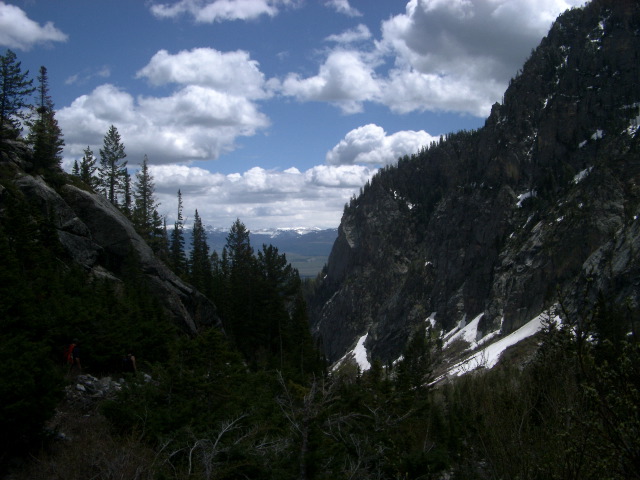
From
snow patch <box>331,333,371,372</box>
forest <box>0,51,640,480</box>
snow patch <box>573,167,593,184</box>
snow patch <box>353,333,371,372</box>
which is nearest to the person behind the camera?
forest <box>0,51,640,480</box>

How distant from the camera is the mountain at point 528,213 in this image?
94688 mm

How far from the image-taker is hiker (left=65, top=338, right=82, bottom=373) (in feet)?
49.5

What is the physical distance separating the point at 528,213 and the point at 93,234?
372 feet

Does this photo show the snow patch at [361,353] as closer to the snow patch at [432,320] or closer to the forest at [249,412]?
the snow patch at [432,320]

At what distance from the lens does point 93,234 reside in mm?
34438

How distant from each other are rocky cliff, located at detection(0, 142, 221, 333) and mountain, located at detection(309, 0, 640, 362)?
6311cm

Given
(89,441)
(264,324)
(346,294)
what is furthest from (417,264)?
(89,441)

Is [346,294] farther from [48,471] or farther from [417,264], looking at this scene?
[48,471]

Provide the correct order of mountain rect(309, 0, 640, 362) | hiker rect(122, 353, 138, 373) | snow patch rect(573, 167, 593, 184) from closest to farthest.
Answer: hiker rect(122, 353, 138, 373) → mountain rect(309, 0, 640, 362) → snow patch rect(573, 167, 593, 184)

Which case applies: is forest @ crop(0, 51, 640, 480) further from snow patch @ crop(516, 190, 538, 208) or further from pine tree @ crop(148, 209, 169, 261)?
snow patch @ crop(516, 190, 538, 208)

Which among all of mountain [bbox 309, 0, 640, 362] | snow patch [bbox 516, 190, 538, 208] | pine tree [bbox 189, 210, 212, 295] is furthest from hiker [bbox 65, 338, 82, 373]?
snow patch [bbox 516, 190, 538, 208]

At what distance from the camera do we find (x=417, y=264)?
155875 millimetres

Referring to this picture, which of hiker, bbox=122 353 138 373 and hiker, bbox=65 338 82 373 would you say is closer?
hiker, bbox=65 338 82 373

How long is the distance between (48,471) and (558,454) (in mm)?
8385
